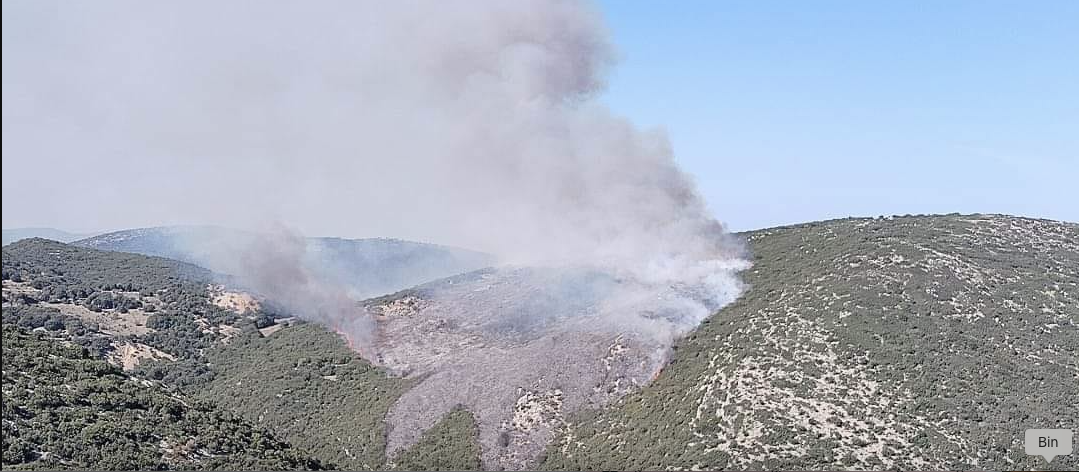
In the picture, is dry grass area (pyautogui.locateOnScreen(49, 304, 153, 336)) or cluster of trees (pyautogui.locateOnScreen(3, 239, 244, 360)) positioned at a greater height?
cluster of trees (pyautogui.locateOnScreen(3, 239, 244, 360))

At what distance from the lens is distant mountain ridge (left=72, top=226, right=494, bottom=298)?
9556 centimetres

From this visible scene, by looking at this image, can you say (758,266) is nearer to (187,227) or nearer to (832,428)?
(832,428)

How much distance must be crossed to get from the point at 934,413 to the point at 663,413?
493 inches

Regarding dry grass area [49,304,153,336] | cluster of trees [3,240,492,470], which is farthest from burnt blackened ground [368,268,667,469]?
dry grass area [49,304,153,336]

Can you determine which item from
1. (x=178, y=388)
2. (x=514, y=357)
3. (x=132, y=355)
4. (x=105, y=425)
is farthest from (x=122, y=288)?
(x=105, y=425)

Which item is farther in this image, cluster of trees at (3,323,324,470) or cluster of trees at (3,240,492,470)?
cluster of trees at (3,240,492,470)

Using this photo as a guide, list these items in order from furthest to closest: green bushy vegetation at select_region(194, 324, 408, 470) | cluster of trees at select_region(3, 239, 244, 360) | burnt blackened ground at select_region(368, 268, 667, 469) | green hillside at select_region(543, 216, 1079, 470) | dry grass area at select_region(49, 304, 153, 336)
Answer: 1. cluster of trees at select_region(3, 239, 244, 360)
2. dry grass area at select_region(49, 304, 153, 336)
3. green bushy vegetation at select_region(194, 324, 408, 470)
4. burnt blackened ground at select_region(368, 268, 667, 469)
5. green hillside at select_region(543, 216, 1079, 470)

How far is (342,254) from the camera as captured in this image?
4774 inches

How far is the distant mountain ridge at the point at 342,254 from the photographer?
314ft

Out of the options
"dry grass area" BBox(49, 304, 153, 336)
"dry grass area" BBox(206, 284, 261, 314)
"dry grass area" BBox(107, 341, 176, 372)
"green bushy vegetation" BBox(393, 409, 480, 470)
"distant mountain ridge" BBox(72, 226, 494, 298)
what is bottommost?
"green bushy vegetation" BBox(393, 409, 480, 470)

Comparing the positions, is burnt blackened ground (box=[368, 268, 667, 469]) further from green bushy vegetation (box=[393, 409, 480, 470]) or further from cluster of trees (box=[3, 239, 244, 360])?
cluster of trees (box=[3, 239, 244, 360])

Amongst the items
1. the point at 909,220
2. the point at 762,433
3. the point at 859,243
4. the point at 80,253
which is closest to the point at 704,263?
the point at 859,243

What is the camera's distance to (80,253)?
280 feet

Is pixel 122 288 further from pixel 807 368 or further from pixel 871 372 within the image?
pixel 871 372
